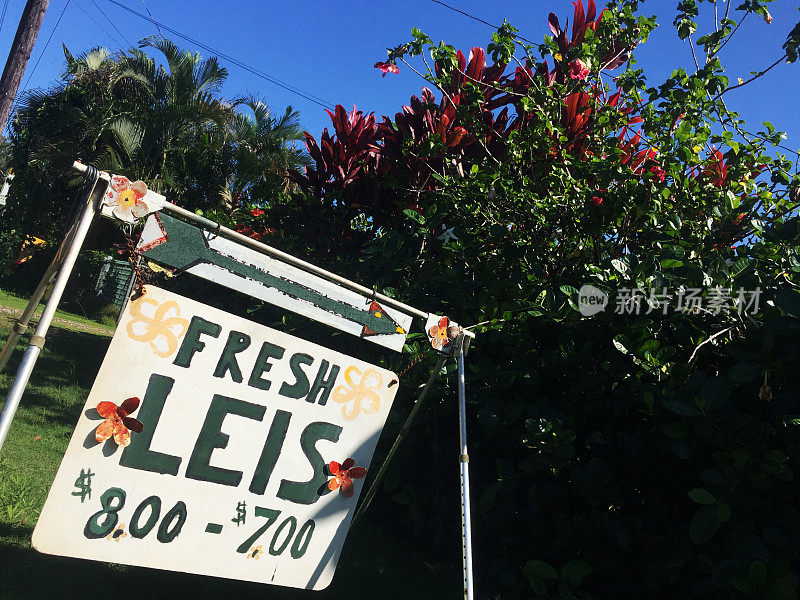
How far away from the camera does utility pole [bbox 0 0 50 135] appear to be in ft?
25.3

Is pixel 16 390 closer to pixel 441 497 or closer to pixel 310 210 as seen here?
pixel 441 497

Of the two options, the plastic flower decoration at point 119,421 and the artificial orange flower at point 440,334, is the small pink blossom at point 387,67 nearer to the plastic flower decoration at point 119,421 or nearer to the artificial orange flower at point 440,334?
the artificial orange flower at point 440,334

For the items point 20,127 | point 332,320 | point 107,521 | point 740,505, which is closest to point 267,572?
point 107,521

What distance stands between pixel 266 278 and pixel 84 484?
87cm

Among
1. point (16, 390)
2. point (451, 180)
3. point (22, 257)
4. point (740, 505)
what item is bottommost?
point (22, 257)

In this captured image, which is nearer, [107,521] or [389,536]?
[107,521]

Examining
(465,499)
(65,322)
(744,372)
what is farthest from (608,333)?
(65,322)

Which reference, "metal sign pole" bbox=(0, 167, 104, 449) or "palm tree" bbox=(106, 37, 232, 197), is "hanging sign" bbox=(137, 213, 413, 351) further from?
"palm tree" bbox=(106, 37, 232, 197)

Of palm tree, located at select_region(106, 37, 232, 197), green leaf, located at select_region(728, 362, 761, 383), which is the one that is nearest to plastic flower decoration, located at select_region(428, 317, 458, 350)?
green leaf, located at select_region(728, 362, 761, 383)

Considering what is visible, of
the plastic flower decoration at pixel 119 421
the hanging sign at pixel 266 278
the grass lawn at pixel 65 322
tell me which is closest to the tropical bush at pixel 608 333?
the hanging sign at pixel 266 278

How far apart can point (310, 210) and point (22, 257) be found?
51.8ft

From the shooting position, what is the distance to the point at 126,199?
1840 mm

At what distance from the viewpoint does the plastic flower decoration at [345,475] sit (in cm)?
231

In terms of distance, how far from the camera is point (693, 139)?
2.70m
